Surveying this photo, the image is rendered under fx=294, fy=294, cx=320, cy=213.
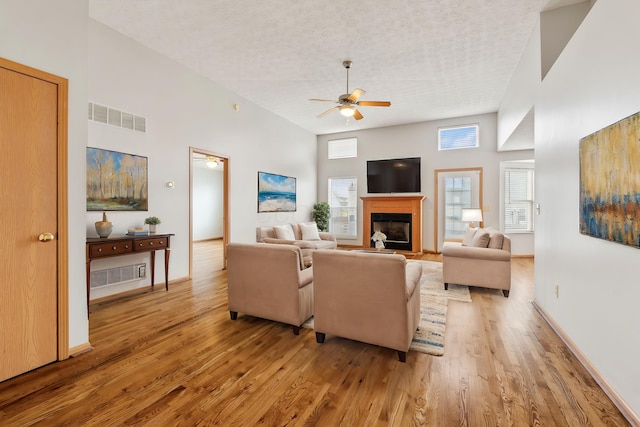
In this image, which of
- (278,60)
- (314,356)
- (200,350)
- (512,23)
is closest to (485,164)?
(512,23)

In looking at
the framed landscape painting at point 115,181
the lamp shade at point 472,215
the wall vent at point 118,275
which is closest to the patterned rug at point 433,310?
the lamp shade at point 472,215

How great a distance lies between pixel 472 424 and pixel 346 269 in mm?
1233

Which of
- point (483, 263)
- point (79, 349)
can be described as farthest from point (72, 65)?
point (483, 263)

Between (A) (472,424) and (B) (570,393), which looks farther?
(B) (570,393)

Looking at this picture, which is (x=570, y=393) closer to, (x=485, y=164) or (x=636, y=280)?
(x=636, y=280)

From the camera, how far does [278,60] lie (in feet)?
14.8

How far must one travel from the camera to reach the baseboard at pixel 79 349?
2382 millimetres

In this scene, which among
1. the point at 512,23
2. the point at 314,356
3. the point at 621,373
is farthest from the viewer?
the point at 512,23

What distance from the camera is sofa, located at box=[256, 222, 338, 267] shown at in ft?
17.5

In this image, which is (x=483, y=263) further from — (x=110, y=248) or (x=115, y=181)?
(x=115, y=181)

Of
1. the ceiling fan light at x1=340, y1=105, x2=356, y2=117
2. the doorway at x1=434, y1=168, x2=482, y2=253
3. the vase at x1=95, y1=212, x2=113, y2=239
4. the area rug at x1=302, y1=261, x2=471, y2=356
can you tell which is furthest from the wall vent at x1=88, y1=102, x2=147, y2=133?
the doorway at x1=434, y1=168, x2=482, y2=253

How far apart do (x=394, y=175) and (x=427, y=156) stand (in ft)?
3.14

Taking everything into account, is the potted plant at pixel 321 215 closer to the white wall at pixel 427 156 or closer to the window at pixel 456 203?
the white wall at pixel 427 156

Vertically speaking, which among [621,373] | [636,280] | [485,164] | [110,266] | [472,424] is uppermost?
[485,164]
